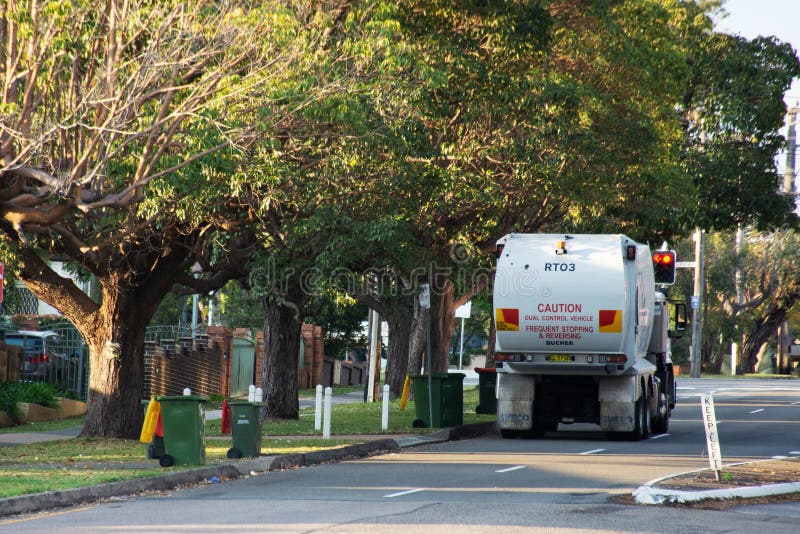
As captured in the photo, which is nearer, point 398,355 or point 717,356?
point 398,355

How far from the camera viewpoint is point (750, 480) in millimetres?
14203

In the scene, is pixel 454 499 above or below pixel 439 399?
below

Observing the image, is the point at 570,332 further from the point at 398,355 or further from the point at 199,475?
the point at 398,355

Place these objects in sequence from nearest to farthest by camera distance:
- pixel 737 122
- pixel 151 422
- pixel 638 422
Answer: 1. pixel 151 422
2. pixel 638 422
3. pixel 737 122

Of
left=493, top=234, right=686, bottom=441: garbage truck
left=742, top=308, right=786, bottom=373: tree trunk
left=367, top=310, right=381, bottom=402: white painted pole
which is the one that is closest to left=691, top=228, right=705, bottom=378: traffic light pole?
left=742, top=308, right=786, bottom=373: tree trunk

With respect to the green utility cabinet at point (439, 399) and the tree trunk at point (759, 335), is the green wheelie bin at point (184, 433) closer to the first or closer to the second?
the green utility cabinet at point (439, 399)

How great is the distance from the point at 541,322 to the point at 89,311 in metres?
7.93

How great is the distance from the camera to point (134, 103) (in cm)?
1484

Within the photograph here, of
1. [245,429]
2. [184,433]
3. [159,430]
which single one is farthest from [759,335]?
[184,433]

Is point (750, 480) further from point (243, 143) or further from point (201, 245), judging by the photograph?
point (201, 245)

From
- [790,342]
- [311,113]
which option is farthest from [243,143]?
[790,342]

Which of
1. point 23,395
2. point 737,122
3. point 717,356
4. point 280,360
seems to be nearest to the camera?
point 280,360

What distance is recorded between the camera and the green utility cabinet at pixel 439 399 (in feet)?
75.4

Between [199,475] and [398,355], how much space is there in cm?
1987
